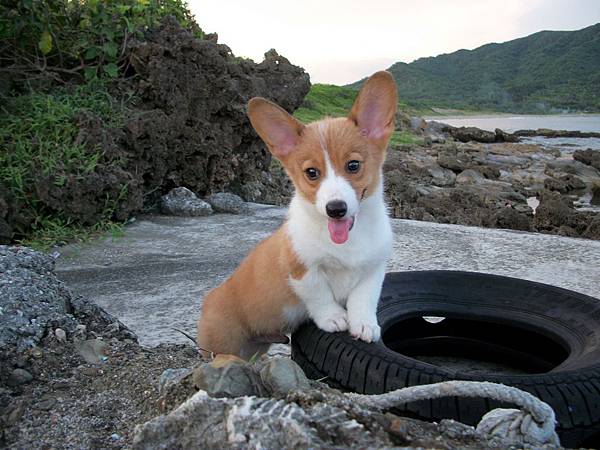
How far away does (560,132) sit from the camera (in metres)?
30.1

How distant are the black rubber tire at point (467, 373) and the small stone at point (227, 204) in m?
3.45

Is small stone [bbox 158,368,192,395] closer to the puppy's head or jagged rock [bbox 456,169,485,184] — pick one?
the puppy's head

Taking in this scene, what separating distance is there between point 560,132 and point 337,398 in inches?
1243

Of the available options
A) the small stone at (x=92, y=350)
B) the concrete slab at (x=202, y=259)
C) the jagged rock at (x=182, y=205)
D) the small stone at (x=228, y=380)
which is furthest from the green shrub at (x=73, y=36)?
the small stone at (x=228, y=380)

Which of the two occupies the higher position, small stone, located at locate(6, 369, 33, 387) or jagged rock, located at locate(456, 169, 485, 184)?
jagged rock, located at locate(456, 169, 485, 184)

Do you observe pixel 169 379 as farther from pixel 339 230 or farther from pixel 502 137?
pixel 502 137

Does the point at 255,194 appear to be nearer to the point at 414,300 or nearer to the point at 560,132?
the point at 414,300

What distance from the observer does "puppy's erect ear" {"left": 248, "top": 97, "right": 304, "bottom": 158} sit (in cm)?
264

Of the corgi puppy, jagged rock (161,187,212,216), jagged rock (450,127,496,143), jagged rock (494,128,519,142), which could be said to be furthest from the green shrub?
jagged rock (494,128,519,142)

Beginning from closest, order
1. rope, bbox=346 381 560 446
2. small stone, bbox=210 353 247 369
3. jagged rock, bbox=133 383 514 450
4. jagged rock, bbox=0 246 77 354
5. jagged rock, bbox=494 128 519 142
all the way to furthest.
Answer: jagged rock, bbox=133 383 514 450 → rope, bbox=346 381 560 446 → small stone, bbox=210 353 247 369 → jagged rock, bbox=0 246 77 354 → jagged rock, bbox=494 128 519 142

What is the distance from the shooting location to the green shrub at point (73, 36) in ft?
19.0

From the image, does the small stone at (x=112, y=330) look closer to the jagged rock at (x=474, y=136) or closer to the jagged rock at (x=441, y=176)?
the jagged rock at (x=441, y=176)

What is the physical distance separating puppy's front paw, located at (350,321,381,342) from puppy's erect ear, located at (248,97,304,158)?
0.77 m

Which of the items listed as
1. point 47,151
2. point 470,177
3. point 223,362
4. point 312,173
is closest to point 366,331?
point 312,173
